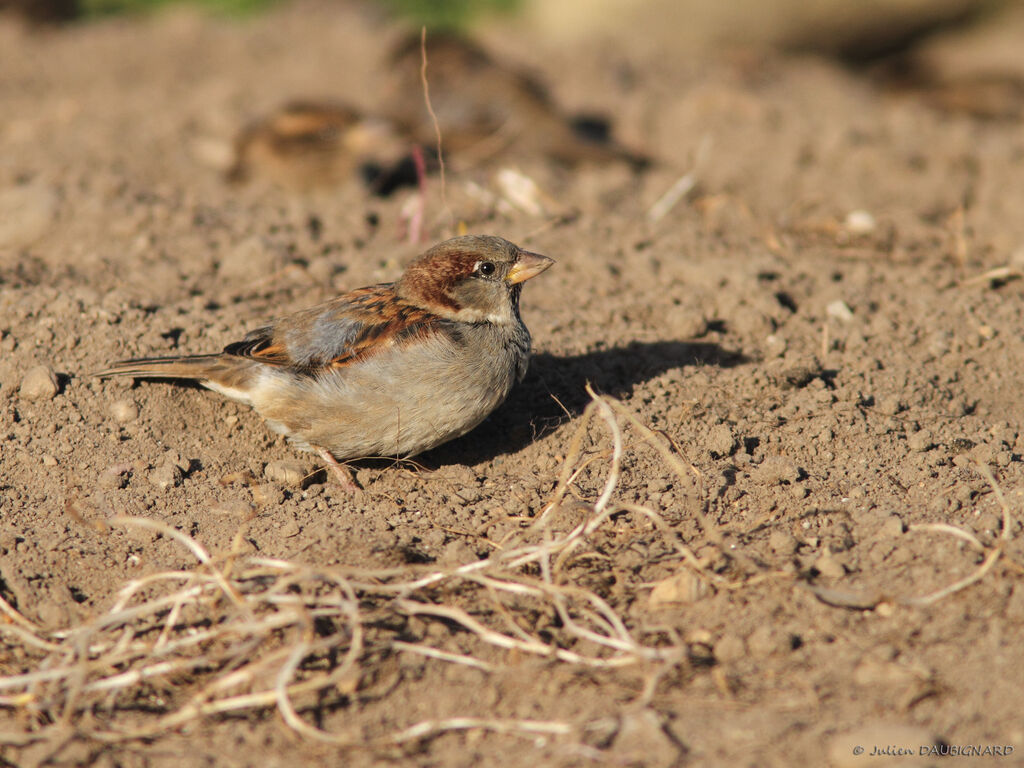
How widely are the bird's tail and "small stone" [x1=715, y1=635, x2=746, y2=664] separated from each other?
2.42m

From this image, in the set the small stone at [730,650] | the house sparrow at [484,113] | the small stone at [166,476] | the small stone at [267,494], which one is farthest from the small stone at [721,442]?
the house sparrow at [484,113]

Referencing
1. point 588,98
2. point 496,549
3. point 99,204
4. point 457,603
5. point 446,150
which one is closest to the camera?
point 457,603

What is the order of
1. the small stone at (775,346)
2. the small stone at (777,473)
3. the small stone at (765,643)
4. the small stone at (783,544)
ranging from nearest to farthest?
the small stone at (765,643) < the small stone at (783,544) < the small stone at (777,473) < the small stone at (775,346)

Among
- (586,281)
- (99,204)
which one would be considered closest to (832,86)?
(586,281)

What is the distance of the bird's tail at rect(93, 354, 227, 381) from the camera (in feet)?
14.6

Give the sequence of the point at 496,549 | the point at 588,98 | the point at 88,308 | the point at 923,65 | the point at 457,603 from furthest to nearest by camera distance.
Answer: the point at 923,65 < the point at 588,98 < the point at 88,308 < the point at 496,549 < the point at 457,603

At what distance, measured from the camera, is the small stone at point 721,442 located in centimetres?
422

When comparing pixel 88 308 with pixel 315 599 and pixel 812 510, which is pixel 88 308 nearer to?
pixel 315 599

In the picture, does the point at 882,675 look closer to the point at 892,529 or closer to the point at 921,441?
the point at 892,529

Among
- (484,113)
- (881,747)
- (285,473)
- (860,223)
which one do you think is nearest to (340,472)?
(285,473)

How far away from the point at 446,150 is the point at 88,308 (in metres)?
3.21

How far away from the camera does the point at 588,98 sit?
357 inches

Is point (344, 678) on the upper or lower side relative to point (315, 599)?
lower

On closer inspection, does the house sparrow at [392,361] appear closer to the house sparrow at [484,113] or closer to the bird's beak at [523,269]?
the bird's beak at [523,269]
